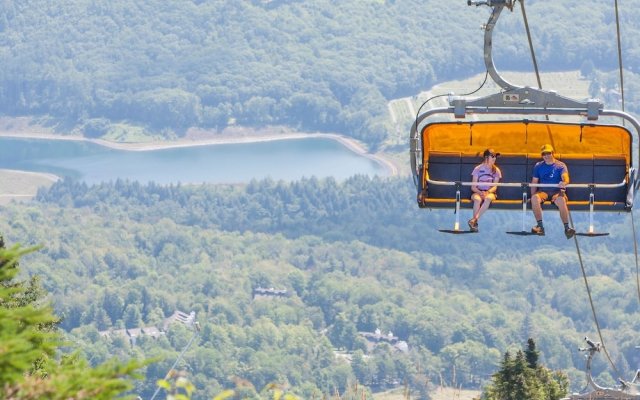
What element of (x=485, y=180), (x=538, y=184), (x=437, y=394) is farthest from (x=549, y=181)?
(x=437, y=394)

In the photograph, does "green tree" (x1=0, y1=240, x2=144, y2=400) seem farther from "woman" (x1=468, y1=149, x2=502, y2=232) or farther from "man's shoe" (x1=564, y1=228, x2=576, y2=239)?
"woman" (x1=468, y1=149, x2=502, y2=232)

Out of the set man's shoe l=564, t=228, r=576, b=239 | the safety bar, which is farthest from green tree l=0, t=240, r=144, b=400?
the safety bar

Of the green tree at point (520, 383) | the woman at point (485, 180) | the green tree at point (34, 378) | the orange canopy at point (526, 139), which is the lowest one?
the green tree at point (520, 383)

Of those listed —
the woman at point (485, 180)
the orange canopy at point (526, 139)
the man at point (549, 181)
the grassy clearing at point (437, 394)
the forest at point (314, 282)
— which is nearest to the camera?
the man at point (549, 181)

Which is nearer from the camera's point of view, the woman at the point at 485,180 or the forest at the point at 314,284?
the woman at the point at 485,180

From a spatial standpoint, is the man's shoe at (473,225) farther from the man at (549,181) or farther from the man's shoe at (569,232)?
the man's shoe at (569,232)

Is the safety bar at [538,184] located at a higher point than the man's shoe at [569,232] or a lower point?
higher

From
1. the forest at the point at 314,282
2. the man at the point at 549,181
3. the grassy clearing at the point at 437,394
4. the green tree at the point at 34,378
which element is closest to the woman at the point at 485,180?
the man at the point at 549,181

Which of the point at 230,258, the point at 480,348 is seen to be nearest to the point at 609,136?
the point at 480,348
